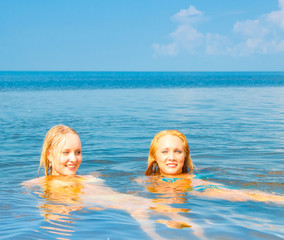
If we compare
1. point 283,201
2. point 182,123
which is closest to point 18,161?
point 283,201

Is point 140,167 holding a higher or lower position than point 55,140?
lower

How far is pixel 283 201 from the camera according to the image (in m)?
5.43

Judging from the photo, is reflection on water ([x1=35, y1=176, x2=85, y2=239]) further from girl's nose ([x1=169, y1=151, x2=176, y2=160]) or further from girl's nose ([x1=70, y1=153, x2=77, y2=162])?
girl's nose ([x1=169, y1=151, x2=176, y2=160])

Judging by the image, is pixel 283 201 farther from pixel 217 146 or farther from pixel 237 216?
pixel 217 146

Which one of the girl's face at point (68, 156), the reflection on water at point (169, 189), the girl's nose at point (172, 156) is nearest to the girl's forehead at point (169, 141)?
the girl's nose at point (172, 156)

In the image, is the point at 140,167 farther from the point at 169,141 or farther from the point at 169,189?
the point at 169,189

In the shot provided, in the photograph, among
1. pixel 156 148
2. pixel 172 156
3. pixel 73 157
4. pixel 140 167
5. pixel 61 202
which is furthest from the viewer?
pixel 140 167

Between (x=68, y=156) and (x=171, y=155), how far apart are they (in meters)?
1.54

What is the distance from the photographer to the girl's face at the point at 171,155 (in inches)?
258

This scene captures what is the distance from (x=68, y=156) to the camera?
611cm

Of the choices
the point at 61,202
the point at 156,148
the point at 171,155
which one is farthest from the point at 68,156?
the point at 171,155

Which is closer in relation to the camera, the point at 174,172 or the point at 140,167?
the point at 174,172

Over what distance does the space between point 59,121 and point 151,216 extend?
12.0 metres

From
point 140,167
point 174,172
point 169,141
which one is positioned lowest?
point 140,167
